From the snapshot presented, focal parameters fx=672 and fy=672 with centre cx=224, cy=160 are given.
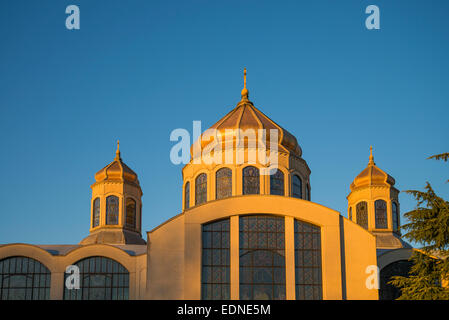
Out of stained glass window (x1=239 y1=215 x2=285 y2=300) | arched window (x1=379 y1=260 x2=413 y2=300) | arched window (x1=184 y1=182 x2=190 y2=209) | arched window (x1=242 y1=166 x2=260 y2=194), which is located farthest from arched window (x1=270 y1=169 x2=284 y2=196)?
arched window (x1=379 y1=260 x2=413 y2=300)

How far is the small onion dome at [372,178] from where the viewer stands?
37.3 metres

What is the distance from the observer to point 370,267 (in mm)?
27156

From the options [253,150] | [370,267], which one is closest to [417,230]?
[370,267]

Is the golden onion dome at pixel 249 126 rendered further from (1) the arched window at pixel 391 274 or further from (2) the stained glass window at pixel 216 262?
(1) the arched window at pixel 391 274

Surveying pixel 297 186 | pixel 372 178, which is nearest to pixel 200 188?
pixel 297 186

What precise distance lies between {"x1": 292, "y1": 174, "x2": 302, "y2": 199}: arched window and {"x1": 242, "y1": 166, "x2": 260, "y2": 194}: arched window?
2038 millimetres

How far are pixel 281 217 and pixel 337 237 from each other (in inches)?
94.5

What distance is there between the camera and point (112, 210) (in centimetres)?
3609

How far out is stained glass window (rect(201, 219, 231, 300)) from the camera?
2639cm

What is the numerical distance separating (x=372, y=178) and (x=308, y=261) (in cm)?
1180

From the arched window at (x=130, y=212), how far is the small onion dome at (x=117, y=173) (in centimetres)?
119

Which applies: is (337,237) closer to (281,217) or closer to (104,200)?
(281,217)

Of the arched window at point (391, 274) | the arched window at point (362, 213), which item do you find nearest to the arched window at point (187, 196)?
the arched window at point (391, 274)

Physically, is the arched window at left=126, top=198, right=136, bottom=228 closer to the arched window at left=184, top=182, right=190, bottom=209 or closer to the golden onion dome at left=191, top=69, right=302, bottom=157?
the arched window at left=184, top=182, right=190, bottom=209
